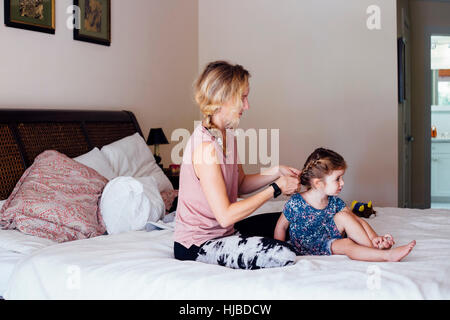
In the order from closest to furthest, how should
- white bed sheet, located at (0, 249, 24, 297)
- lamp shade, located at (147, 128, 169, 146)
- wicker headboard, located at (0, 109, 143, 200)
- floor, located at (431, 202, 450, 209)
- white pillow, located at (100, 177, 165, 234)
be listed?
white bed sheet, located at (0, 249, 24, 297) → white pillow, located at (100, 177, 165, 234) → wicker headboard, located at (0, 109, 143, 200) → lamp shade, located at (147, 128, 169, 146) → floor, located at (431, 202, 450, 209)

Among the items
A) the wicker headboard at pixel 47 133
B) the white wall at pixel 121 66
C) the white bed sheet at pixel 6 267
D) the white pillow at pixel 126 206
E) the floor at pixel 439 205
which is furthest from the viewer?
the floor at pixel 439 205

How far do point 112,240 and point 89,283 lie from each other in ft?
1.51

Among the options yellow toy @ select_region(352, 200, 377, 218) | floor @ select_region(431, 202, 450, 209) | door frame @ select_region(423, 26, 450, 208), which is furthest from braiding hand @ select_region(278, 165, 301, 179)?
floor @ select_region(431, 202, 450, 209)

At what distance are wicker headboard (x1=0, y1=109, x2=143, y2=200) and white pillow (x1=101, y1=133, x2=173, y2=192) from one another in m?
0.14

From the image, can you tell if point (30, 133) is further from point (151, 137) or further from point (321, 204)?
point (321, 204)

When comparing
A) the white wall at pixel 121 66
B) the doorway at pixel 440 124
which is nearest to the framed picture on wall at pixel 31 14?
the white wall at pixel 121 66

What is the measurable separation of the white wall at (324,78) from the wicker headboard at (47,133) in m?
1.60

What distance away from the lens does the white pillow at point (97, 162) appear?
2744mm

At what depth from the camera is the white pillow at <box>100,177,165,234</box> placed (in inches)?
93.1

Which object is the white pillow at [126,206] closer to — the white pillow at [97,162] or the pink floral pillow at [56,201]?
the pink floral pillow at [56,201]

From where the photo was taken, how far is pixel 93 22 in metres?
3.35

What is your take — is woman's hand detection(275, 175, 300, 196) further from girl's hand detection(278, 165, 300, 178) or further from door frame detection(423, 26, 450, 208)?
door frame detection(423, 26, 450, 208)

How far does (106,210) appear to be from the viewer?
7.84 feet

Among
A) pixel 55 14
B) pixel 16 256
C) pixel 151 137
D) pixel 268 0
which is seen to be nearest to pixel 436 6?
pixel 268 0
